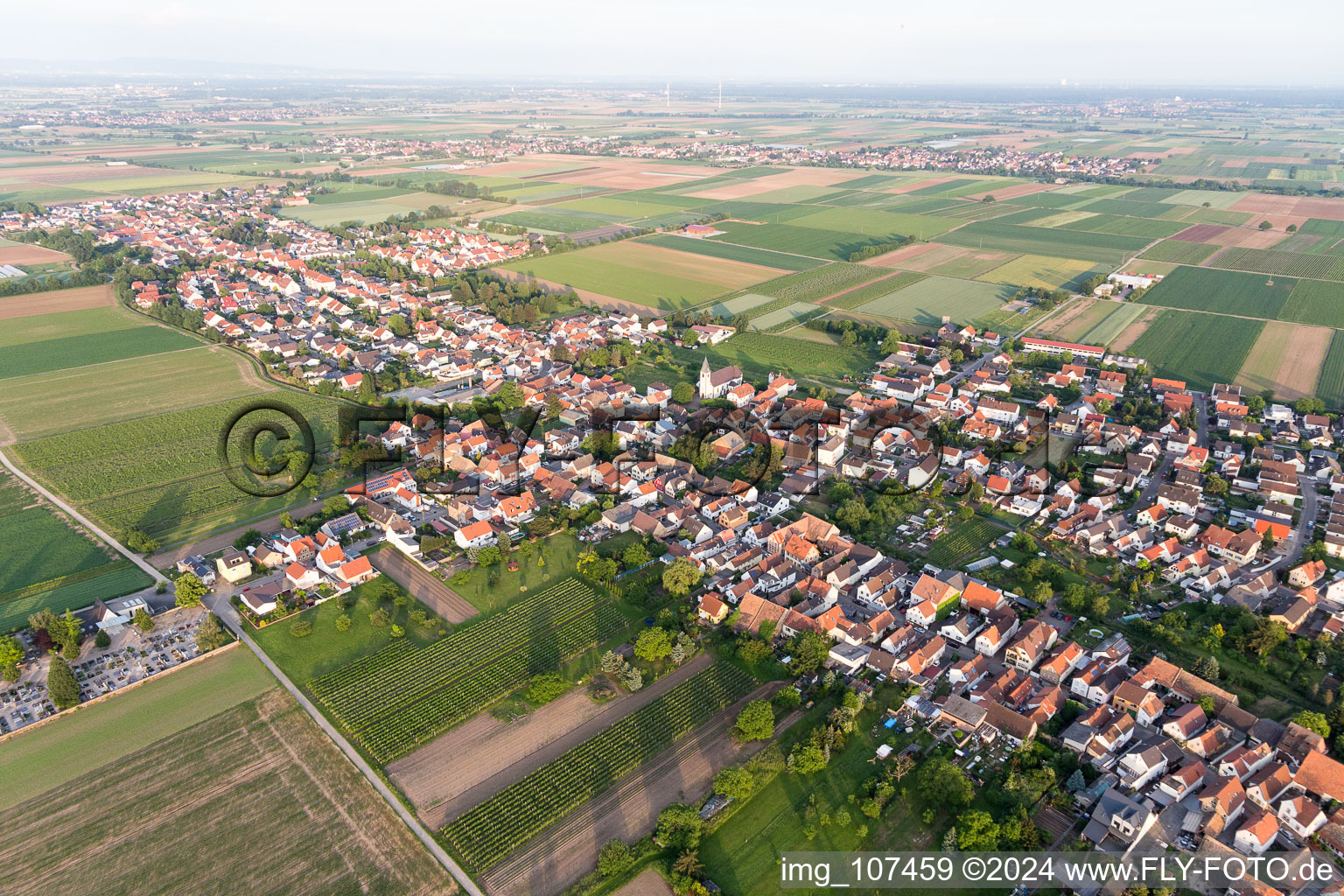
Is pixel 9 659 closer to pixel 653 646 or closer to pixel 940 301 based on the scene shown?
pixel 653 646

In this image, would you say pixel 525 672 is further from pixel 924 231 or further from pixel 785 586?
pixel 924 231

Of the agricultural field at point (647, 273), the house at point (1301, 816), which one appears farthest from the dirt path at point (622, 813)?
the agricultural field at point (647, 273)

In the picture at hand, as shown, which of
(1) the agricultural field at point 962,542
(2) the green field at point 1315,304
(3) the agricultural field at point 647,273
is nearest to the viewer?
(1) the agricultural field at point 962,542

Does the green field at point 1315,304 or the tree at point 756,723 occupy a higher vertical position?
the green field at point 1315,304

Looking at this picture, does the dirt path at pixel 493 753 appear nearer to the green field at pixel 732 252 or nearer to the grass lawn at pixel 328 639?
the grass lawn at pixel 328 639

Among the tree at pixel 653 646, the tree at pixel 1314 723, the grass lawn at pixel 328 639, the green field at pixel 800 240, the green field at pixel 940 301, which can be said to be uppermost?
the green field at pixel 800 240
